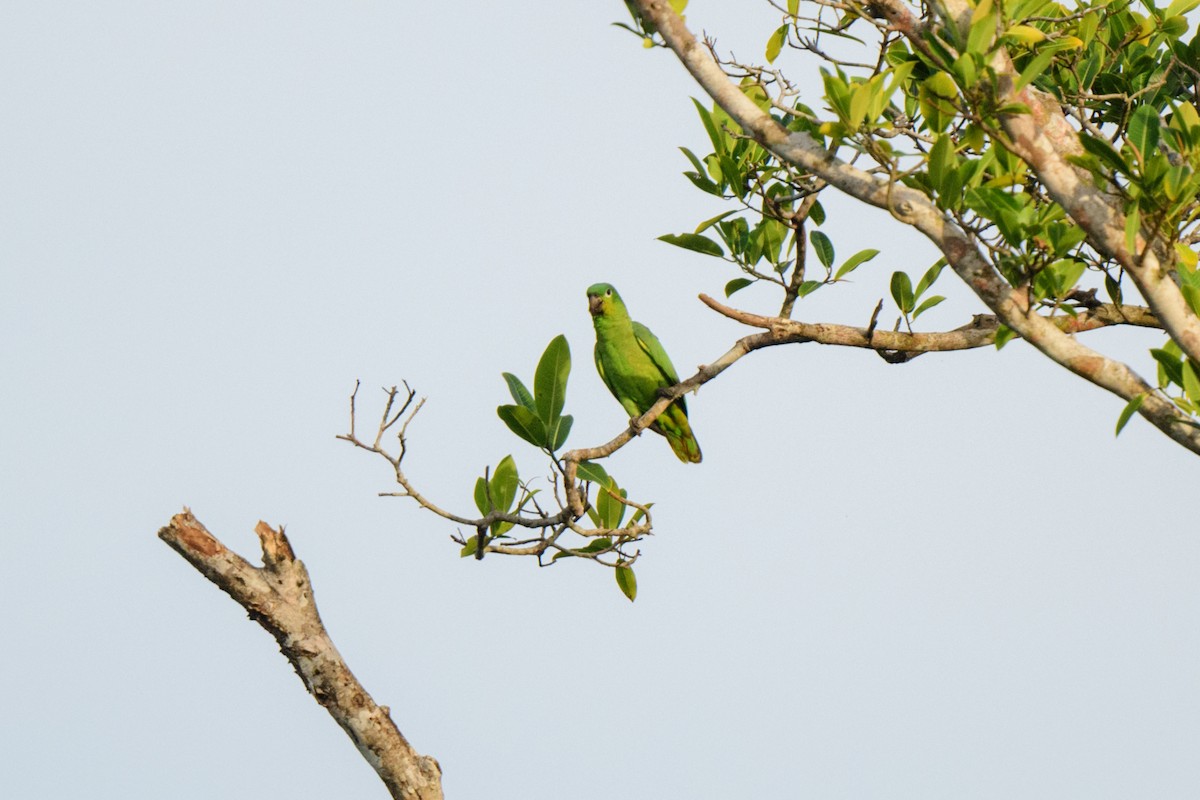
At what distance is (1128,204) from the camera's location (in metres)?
2.77

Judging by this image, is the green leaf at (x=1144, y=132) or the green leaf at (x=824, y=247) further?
the green leaf at (x=824, y=247)

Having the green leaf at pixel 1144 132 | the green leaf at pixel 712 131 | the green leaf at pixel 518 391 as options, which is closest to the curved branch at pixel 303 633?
the green leaf at pixel 518 391

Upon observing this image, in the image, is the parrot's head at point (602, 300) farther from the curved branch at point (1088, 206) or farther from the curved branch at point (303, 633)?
the curved branch at point (1088, 206)

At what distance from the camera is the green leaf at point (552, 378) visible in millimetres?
3547

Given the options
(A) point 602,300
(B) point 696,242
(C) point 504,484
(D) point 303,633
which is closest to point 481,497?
(C) point 504,484

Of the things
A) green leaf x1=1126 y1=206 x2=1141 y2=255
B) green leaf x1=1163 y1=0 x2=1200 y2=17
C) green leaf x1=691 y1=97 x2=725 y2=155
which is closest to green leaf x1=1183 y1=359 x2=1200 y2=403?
green leaf x1=1126 y1=206 x2=1141 y2=255

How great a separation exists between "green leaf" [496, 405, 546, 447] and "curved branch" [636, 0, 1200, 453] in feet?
3.65

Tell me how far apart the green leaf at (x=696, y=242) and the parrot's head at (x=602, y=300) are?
2.27 m

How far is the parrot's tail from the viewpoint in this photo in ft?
18.9

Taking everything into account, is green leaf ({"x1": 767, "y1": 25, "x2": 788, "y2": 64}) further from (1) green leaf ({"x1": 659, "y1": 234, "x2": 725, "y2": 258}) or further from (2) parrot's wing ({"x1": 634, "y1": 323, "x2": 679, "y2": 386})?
(2) parrot's wing ({"x1": 634, "y1": 323, "x2": 679, "y2": 386})

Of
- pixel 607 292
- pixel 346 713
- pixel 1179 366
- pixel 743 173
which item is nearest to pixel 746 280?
pixel 743 173

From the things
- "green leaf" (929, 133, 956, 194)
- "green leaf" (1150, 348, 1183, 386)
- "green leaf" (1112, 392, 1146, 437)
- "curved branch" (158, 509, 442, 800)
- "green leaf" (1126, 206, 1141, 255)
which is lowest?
"curved branch" (158, 509, 442, 800)

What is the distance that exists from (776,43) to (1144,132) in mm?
1206

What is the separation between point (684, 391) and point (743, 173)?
31.3 inches
